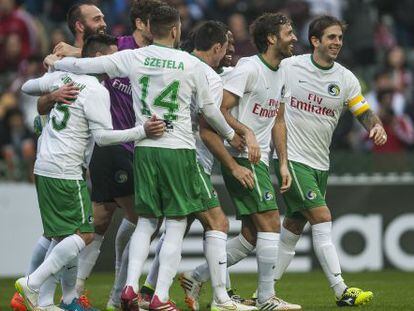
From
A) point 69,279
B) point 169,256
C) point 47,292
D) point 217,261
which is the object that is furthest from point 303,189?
point 47,292

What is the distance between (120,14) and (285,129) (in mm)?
9239

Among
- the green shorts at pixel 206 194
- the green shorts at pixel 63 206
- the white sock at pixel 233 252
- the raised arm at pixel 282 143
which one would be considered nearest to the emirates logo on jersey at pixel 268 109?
the raised arm at pixel 282 143

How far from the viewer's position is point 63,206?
988cm

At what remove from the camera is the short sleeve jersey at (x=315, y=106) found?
37.1ft

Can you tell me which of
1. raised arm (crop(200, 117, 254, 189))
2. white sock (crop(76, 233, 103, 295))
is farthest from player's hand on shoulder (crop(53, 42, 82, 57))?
white sock (crop(76, 233, 103, 295))

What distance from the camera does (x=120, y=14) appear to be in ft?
64.4

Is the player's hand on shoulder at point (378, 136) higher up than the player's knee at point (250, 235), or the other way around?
the player's hand on shoulder at point (378, 136)

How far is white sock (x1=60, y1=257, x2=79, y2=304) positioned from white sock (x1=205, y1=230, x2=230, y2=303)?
111 cm

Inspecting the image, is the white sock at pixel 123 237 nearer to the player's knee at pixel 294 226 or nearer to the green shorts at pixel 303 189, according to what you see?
the green shorts at pixel 303 189

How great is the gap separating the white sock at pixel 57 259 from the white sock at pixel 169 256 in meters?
→ 0.70

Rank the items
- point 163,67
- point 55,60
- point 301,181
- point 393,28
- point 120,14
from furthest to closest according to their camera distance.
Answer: point 393,28 < point 120,14 < point 301,181 < point 55,60 < point 163,67

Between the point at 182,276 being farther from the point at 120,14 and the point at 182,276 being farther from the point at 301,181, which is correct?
the point at 120,14

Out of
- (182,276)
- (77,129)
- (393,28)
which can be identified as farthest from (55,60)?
(393,28)

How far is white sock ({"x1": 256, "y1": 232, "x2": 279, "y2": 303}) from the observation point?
10.4 meters
